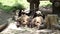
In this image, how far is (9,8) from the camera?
1428 cm

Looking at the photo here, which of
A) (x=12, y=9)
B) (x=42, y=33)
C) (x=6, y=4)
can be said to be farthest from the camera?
(x=6, y=4)

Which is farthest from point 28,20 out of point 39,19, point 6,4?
point 6,4

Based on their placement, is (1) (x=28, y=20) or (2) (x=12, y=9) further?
(2) (x=12, y=9)

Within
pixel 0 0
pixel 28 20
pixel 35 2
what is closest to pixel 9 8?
pixel 0 0

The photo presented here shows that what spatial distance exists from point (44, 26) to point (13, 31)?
131cm

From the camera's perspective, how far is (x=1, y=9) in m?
13.9

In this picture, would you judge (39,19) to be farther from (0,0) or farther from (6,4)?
(0,0)

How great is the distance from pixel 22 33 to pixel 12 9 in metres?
6.10

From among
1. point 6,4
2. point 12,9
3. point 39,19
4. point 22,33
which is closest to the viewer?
point 22,33

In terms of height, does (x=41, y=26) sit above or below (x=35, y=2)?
below

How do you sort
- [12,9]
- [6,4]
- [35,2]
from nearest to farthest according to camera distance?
[35,2] → [12,9] → [6,4]

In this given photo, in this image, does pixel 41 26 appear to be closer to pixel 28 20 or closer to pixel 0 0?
pixel 28 20

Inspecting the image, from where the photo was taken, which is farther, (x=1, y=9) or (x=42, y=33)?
(x=1, y=9)

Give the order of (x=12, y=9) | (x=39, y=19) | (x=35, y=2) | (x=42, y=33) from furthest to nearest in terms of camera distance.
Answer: (x=12, y=9), (x=35, y=2), (x=39, y=19), (x=42, y=33)
